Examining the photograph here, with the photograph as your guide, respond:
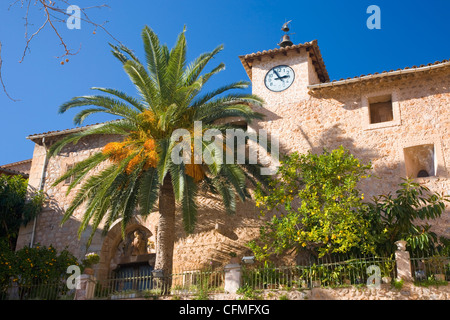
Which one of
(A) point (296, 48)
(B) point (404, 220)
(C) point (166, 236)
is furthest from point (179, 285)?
(A) point (296, 48)

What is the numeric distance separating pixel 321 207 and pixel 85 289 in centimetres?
690

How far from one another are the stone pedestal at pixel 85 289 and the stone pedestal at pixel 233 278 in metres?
4.06

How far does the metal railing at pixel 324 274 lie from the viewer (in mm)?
12914

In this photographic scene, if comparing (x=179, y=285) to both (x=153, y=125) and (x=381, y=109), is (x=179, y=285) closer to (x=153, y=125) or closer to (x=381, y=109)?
(x=153, y=125)

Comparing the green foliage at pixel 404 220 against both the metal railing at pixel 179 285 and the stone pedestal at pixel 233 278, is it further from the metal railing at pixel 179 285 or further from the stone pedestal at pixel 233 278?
the metal railing at pixel 179 285

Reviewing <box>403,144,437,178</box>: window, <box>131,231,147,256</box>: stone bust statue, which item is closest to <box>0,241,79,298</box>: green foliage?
<box>131,231,147,256</box>: stone bust statue

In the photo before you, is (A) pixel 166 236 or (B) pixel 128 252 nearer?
(A) pixel 166 236

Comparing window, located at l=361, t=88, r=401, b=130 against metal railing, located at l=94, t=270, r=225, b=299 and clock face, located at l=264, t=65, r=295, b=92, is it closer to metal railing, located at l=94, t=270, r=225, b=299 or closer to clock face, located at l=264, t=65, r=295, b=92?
clock face, located at l=264, t=65, r=295, b=92

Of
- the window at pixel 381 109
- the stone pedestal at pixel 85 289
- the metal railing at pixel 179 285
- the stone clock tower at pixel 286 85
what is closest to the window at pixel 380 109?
the window at pixel 381 109

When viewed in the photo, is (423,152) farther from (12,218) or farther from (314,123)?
(12,218)

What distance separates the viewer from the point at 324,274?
13352 mm

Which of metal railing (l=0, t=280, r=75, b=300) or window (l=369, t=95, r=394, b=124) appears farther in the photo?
window (l=369, t=95, r=394, b=124)

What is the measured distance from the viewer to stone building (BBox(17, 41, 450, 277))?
16.1 metres

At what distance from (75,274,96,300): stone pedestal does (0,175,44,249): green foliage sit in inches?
214
